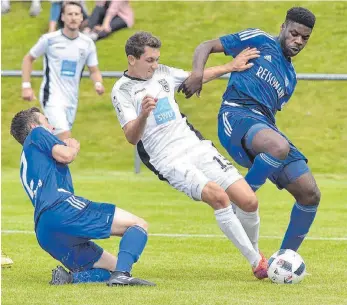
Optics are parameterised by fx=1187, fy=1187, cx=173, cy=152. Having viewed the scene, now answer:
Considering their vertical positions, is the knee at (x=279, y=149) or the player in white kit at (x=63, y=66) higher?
the knee at (x=279, y=149)

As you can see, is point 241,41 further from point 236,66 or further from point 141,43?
point 141,43

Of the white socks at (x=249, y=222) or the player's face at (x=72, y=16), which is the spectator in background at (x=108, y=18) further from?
the white socks at (x=249, y=222)

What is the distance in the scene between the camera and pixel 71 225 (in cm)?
879

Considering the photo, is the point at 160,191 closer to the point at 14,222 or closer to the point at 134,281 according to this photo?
the point at 14,222

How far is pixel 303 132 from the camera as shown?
67.2ft

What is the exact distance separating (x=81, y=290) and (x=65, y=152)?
1038 mm

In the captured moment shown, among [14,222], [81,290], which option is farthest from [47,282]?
[14,222]

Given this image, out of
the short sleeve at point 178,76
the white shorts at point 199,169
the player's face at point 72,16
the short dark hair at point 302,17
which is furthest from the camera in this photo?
the player's face at point 72,16

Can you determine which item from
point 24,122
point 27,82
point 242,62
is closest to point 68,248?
point 24,122

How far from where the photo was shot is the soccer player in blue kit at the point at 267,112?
→ 9.79 metres

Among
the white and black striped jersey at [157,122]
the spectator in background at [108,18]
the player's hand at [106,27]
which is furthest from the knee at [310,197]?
the player's hand at [106,27]

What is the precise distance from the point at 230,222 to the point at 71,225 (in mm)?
1311

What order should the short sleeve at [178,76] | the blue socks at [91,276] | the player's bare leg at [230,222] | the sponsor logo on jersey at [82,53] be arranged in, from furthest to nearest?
the sponsor logo on jersey at [82,53]
the short sleeve at [178,76]
the player's bare leg at [230,222]
the blue socks at [91,276]

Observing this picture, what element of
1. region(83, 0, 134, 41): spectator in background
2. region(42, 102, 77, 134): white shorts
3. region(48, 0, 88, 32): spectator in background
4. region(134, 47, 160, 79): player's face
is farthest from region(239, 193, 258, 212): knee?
region(83, 0, 134, 41): spectator in background
